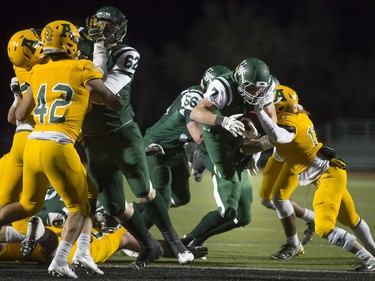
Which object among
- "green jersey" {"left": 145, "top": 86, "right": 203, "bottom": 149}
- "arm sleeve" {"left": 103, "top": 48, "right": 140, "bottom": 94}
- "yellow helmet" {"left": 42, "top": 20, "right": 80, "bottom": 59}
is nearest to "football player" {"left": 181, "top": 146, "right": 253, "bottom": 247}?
"green jersey" {"left": 145, "top": 86, "right": 203, "bottom": 149}

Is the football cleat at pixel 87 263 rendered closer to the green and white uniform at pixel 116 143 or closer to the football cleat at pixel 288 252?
the green and white uniform at pixel 116 143

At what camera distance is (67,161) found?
5094 millimetres

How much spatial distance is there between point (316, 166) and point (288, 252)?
0.87 metres

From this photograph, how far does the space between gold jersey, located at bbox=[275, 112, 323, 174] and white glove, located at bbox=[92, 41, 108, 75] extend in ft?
4.50

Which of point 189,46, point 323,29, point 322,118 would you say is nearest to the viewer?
point 322,118

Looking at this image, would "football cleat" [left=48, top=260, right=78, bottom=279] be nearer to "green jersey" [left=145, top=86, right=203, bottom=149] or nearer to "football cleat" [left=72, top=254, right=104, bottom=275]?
"football cleat" [left=72, top=254, right=104, bottom=275]

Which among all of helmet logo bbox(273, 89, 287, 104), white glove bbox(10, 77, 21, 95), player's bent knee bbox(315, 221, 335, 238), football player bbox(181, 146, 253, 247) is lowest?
football player bbox(181, 146, 253, 247)

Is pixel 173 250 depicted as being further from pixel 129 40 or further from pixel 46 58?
pixel 129 40

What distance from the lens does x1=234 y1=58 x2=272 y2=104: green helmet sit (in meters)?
5.93

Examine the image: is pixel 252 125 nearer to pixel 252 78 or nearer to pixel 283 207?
pixel 252 78

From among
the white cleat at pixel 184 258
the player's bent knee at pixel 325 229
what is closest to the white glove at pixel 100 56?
the white cleat at pixel 184 258

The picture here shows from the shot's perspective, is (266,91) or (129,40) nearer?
(266,91)

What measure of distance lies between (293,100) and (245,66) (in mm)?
632

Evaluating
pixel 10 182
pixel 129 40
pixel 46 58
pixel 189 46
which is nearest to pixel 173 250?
pixel 10 182
